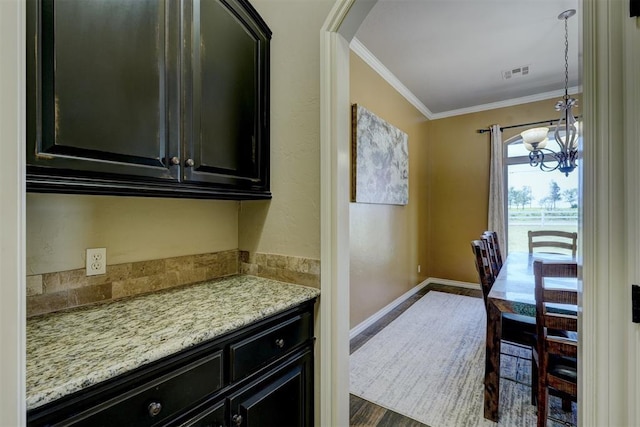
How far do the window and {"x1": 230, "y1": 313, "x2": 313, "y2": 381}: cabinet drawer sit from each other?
171 inches

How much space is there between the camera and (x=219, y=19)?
1282mm

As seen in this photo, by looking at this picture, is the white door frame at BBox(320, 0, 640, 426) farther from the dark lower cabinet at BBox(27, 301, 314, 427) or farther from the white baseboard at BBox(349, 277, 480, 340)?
the white baseboard at BBox(349, 277, 480, 340)

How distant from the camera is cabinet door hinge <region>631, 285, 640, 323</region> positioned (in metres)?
0.80

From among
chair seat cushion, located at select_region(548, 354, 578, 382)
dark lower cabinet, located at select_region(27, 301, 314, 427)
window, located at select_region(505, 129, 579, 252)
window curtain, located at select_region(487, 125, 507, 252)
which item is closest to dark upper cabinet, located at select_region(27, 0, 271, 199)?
dark lower cabinet, located at select_region(27, 301, 314, 427)

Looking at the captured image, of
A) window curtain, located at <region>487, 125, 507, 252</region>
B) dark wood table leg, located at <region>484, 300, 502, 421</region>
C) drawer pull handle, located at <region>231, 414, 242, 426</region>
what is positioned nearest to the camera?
drawer pull handle, located at <region>231, 414, 242, 426</region>

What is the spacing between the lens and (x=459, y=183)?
15.6 ft

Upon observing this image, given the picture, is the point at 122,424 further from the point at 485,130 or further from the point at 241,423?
the point at 485,130

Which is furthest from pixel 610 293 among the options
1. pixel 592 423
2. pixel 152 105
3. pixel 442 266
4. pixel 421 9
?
pixel 442 266

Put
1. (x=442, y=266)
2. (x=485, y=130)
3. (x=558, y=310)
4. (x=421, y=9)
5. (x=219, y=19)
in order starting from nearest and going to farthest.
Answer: (x=219, y=19)
(x=558, y=310)
(x=421, y=9)
(x=485, y=130)
(x=442, y=266)

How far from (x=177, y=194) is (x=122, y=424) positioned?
0.74m

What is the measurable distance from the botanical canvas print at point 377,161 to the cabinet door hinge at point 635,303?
2.16 metres

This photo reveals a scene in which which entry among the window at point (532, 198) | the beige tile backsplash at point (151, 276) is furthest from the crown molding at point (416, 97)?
the beige tile backsplash at point (151, 276)

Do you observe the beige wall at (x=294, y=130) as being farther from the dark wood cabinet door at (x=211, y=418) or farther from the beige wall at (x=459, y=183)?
the beige wall at (x=459, y=183)

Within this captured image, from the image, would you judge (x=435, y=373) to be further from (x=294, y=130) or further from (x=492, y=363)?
(x=294, y=130)
